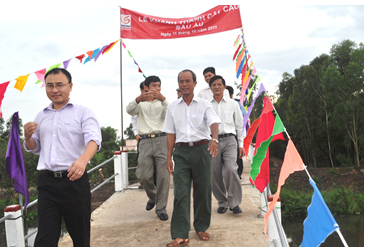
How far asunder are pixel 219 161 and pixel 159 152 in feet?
2.82

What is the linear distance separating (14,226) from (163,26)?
5424 mm

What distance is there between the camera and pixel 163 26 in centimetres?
757

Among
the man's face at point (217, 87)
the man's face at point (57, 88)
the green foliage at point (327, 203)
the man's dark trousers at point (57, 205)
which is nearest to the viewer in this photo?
the man's dark trousers at point (57, 205)

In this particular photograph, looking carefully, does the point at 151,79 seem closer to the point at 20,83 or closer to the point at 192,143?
the point at 192,143

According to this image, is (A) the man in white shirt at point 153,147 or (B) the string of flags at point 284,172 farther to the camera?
(A) the man in white shirt at point 153,147

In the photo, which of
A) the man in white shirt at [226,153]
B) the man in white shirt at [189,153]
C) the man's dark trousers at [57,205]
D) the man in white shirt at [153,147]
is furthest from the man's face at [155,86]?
the man's dark trousers at [57,205]

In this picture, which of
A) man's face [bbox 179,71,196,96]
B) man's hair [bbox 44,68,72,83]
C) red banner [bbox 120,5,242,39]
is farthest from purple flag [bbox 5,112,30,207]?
red banner [bbox 120,5,242,39]

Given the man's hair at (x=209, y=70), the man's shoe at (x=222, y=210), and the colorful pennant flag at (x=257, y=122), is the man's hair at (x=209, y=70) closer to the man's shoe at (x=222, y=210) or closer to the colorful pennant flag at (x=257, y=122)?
the man's shoe at (x=222, y=210)

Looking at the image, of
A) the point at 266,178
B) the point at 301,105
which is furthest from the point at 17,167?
the point at 301,105

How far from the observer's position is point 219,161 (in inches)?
193

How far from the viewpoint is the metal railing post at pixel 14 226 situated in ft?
10.8

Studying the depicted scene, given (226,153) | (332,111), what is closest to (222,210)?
(226,153)

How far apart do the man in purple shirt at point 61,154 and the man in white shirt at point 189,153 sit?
43.7 inches

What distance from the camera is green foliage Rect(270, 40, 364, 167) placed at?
93.9 feet
